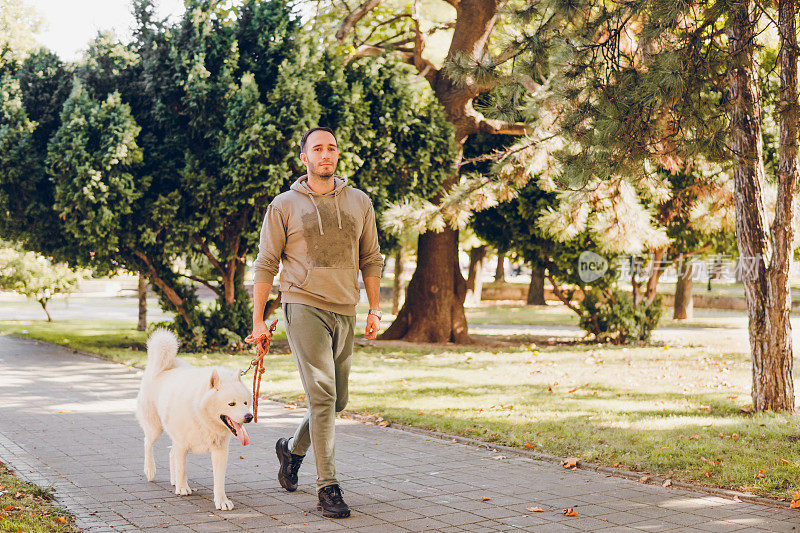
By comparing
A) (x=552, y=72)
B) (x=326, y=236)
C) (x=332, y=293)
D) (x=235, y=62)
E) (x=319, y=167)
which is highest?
(x=235, y=62)

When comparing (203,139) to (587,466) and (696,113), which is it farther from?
(587,466)

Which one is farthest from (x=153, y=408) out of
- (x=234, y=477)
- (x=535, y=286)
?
(x=535, y=286)

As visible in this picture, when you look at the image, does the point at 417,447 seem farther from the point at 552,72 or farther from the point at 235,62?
the point at 235,62

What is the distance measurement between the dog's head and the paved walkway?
1.95ft

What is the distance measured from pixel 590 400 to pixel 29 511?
7014 millimetres

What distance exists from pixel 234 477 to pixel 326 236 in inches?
84.1

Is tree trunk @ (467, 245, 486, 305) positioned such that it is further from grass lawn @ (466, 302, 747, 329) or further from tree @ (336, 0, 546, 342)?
tree @ (336, 0, 546, 342)

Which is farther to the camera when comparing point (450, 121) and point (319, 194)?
point (450, 121)

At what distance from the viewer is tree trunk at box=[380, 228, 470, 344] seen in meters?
18.9

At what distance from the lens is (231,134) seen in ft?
48.0

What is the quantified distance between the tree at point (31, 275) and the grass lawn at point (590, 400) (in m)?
4.22

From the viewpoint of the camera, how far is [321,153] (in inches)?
211
